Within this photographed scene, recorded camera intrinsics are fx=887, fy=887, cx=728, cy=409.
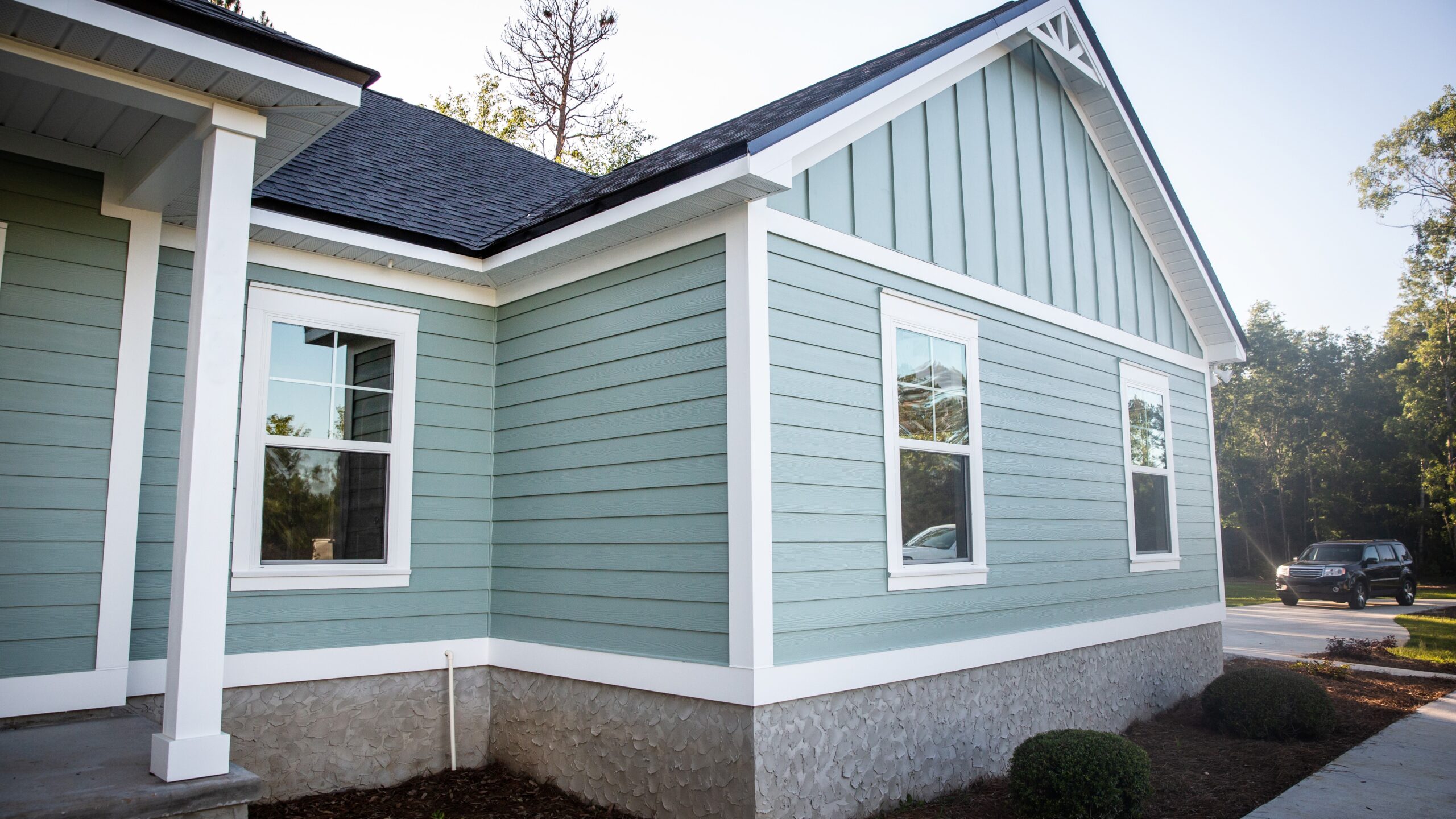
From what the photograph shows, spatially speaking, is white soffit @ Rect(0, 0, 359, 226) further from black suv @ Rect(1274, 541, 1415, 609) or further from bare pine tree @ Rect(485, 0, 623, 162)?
black suv @ Rect(1274, 541, 1415, 609)

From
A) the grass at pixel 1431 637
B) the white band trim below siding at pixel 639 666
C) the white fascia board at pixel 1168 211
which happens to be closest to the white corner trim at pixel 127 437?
the white band trim below siding at pixel 639 666

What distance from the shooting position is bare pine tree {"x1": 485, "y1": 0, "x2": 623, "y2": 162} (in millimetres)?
22281

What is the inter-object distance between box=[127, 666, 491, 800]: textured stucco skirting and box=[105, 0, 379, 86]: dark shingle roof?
366cm

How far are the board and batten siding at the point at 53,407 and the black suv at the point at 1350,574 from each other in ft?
79.7

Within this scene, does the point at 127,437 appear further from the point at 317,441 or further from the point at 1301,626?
the point at 1301,626

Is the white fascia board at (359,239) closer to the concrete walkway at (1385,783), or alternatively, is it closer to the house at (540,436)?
the house at (540,436)

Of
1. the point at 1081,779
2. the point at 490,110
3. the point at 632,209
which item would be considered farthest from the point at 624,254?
the point at 490,110

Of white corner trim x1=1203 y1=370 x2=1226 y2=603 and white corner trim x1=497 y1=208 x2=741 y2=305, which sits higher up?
white corner trim x1=497 y1=208 x2=741 y2=305

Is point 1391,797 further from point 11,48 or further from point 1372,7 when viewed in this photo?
point 1372,7

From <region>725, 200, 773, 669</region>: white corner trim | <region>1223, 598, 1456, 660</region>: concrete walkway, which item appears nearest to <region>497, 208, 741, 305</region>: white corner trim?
<region>725, 200, 773, 669</region>: white corner trim

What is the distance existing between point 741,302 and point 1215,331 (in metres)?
7.85

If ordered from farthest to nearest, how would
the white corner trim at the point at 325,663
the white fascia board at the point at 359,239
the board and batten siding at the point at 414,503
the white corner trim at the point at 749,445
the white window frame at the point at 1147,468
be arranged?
the white window frame at the point at 1147,468 < the white fascia board at the point at 359,239 < the board and batten siding at the point at 414,503 < the white corner trim at the point at 325,663 < the white corner trim at the point at 749,445

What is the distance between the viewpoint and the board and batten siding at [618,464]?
17.0ft

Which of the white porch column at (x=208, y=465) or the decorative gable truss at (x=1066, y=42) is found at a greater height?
the decorative gable truss at (x=1066, y=42)
